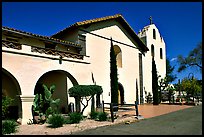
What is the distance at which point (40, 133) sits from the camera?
326 inches

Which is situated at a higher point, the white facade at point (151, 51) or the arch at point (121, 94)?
the white facade at point (151, 51)

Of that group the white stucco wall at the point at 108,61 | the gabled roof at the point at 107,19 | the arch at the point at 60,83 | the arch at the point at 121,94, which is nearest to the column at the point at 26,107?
the arch at the point at 60,83

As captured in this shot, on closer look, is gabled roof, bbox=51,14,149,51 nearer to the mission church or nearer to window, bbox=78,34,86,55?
Result: the mission church

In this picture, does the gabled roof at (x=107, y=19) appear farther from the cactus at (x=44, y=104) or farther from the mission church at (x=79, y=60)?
the cactus at (x=44, y=104)

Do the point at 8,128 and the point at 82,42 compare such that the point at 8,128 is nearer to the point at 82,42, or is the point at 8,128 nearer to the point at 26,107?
the point at 26,107

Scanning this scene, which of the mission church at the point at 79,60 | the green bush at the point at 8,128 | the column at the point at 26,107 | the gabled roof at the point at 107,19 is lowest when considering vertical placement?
the green bush at the point at 8,128

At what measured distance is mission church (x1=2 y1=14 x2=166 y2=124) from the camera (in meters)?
10.7

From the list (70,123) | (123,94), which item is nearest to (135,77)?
(123,94)

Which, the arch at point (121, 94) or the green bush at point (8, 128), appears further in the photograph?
the arch at point (121, 94)

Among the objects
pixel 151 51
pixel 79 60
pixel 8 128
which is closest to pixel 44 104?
pixel 8 128

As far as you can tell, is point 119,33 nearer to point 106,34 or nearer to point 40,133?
point 106,34

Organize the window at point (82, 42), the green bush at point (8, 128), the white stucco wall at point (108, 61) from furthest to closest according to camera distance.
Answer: the white stucco wall at point (108, 61) → the window at point (82, 42) → the green bush at point (8, 128)

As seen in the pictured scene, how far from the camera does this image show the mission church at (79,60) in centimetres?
1069

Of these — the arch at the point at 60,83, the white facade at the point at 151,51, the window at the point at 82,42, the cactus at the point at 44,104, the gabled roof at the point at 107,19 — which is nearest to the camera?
the cactus at the point at 44,104
